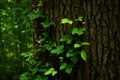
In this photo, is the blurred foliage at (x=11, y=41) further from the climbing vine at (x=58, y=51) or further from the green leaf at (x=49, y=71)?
the green leaf at (x=49, y=71)

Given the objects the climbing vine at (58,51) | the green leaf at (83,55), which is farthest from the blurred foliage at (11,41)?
the green leaf at (83,55)

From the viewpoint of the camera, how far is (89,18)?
2.91m

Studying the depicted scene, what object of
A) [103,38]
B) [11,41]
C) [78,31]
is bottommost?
[11,41]

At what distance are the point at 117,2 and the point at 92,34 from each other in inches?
19.6

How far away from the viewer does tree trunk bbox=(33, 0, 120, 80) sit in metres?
2.88

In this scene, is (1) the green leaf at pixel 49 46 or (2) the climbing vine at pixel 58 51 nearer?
(2) the climbing vine at pixel 58 51

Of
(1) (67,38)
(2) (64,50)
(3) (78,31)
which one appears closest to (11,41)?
(2) (64,50)

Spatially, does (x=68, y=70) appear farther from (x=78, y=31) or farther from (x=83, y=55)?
(x=78, y=31)

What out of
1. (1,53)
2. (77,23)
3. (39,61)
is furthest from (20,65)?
(77,23)

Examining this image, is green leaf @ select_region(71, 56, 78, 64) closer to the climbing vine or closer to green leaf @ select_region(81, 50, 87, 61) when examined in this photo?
the climbing vine

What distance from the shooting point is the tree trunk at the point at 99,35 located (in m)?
2.88

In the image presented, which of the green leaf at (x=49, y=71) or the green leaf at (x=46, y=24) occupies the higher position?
the green leaf at (x=46, y=24)

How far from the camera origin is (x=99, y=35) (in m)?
2.92

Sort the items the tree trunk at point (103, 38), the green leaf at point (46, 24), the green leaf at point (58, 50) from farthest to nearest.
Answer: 1. the green leaf at point (46, 24)
2. the green leaf at point (58, 50)
3. the tree trunk at point (103, 38)
